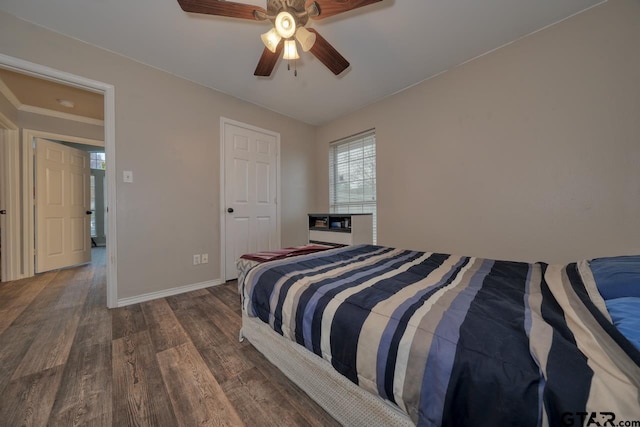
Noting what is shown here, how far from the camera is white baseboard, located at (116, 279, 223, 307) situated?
7.37 ft

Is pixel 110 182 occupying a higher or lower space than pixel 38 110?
lower

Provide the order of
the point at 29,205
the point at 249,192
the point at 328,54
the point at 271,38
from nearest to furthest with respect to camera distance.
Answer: the point at 271,38, the point at 328,54, the point at 29,205, the point at 249,192

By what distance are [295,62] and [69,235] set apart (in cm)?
443

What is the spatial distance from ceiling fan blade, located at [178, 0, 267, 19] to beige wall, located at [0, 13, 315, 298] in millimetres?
1430

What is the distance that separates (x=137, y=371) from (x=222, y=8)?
2258 mm

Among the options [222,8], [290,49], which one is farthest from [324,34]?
[222,8]

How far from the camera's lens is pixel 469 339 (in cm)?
66

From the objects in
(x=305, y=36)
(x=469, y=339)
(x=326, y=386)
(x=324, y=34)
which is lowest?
(x=326, y=386)

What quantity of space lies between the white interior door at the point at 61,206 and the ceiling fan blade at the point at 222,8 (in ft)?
12.1

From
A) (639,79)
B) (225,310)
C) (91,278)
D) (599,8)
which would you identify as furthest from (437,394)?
(91,278)

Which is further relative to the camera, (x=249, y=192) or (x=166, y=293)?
(x=249, y=192)

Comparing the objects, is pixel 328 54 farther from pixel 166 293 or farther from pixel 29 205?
pixel 29 205

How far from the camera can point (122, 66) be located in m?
2.27

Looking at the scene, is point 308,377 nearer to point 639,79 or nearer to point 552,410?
point 552,410
